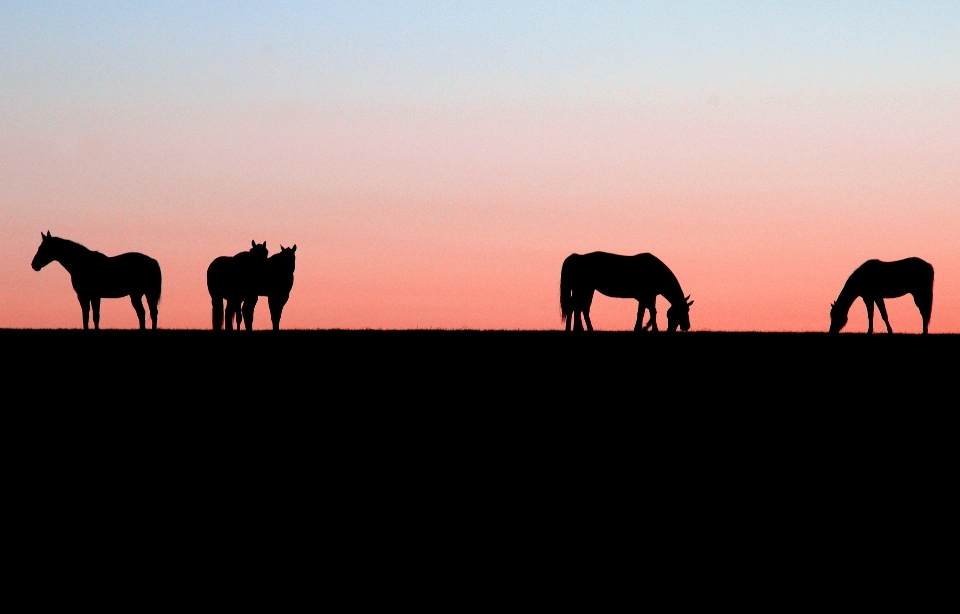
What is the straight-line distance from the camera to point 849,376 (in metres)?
16.6

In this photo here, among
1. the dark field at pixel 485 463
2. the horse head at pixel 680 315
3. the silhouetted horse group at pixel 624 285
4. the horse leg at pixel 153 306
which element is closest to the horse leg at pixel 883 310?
the silhouetted horse group at pixel 624 285

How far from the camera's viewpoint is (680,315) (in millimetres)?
28750

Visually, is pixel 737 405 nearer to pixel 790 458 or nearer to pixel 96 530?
pixel 790 458

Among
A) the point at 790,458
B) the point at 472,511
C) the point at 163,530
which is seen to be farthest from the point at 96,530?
the point at 790,458

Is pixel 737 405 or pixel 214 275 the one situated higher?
pixel 214 275

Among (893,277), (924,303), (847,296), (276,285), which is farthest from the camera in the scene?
(924,303)

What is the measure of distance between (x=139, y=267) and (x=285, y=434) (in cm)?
1622

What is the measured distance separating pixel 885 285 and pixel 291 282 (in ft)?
47.6

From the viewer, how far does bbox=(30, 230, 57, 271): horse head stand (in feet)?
87.5

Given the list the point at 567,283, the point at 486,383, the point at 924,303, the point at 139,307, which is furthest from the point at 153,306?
the point at 924,303

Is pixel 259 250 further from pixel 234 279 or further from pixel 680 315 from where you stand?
pixel 680 315

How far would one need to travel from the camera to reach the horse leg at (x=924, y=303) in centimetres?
3103

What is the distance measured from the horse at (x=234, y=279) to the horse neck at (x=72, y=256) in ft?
8.45

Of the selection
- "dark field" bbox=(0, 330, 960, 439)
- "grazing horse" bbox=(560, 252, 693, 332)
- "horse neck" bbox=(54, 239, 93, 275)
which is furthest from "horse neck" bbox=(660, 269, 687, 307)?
"horse neck" bbox=(54, 239, 93, 275)
